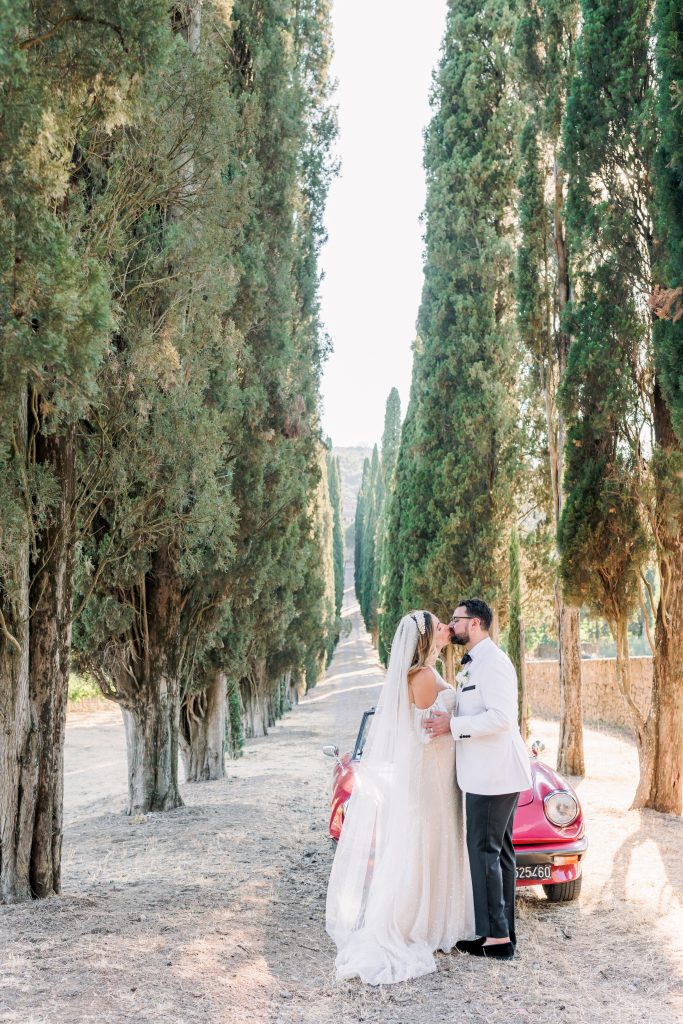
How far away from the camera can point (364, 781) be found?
16.6 ft

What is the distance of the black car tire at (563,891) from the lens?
580 cm

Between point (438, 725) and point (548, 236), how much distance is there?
428 inches

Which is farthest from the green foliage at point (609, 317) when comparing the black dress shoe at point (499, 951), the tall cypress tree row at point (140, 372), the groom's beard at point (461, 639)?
the black dress shoe at point (499, 951)

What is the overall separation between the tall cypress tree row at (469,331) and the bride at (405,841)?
12.2m

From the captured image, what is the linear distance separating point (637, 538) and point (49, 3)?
7793 millimetres

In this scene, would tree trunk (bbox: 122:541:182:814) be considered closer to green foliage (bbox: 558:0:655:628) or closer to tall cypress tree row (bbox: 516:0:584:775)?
green foliage (bbox: 558:0:655:628)

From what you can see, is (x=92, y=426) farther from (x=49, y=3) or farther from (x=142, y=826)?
(x=142, y=826)

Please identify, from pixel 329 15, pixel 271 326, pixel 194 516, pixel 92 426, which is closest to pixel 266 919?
pixel 194 516

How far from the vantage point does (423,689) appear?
4.76 metres

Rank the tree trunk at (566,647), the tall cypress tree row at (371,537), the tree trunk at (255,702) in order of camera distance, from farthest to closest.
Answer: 1. the tall cypress tree row at (371,537)
2. the tree trunk at (255,702)
3. the tree trunk at (566,647)

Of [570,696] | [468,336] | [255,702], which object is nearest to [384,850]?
[570,696]

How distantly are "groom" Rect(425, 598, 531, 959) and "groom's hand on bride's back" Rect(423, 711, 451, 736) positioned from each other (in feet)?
0.29

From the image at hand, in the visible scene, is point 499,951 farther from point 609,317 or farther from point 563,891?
point 609,317

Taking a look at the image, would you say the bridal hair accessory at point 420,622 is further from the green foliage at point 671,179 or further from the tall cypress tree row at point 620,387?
the tall cypress tree row at point 620,387
